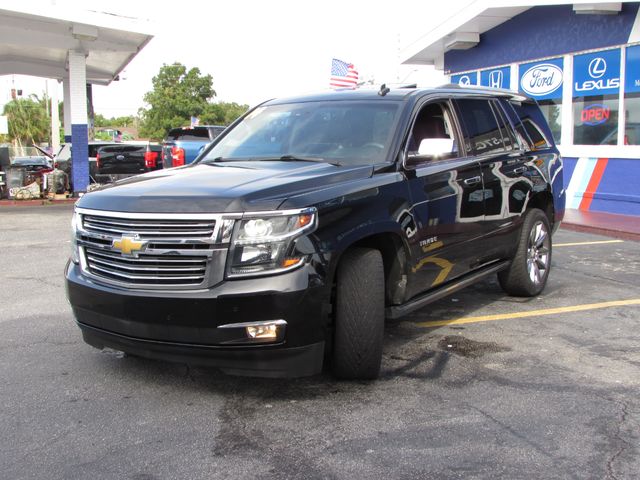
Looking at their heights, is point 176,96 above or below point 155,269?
above

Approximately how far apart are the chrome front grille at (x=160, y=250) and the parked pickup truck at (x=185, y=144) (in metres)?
9.83

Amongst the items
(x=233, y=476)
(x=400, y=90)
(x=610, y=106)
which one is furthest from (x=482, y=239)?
(x=610, y=106)

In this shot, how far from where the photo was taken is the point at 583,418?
378 cm

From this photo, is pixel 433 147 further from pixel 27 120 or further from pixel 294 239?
pixel 27 120

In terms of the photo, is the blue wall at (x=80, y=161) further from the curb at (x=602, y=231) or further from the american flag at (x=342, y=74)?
the curb at (x=602, y=231)

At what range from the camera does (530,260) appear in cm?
648

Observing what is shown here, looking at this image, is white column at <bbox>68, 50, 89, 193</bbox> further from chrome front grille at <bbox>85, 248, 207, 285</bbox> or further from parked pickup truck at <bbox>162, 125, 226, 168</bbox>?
chrome front grille at <bbox>85, 248, 207, 285</bbox>

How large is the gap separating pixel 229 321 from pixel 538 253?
4076 millimetres

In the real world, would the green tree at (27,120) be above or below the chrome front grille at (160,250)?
above

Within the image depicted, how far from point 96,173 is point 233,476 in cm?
1840

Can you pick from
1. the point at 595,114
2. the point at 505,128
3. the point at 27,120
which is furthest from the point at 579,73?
the point at 27,120

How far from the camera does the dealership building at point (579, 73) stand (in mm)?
12586

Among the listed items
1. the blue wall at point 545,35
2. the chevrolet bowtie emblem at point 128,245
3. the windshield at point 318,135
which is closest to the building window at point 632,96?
the blue wall at point 545,35

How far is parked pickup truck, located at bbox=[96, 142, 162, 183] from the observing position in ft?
67.1
